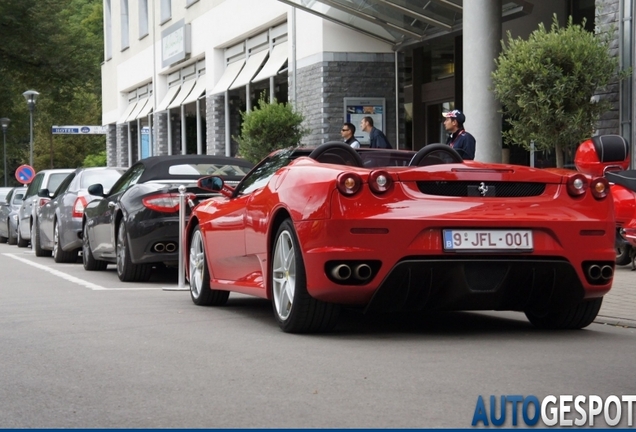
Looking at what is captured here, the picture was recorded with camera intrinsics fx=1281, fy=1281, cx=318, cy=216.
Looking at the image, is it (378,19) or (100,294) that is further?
(378,19)

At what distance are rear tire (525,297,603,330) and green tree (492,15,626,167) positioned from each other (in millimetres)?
7254

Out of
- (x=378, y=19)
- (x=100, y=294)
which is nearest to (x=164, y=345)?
(x=100, y=294)

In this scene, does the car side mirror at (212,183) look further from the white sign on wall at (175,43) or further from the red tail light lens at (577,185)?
the white sign on wall at (175,43)

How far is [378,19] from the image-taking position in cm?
2438

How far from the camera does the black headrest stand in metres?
13.8

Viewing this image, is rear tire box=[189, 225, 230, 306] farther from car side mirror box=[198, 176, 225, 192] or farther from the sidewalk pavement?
the sidewalk pavement

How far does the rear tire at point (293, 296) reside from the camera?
25.5 feet

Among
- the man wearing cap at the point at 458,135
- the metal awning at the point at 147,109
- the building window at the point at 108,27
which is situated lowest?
the man wearing cap at the point at 458,135

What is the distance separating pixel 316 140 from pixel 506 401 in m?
21.0

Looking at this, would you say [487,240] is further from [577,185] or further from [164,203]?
[164,203]

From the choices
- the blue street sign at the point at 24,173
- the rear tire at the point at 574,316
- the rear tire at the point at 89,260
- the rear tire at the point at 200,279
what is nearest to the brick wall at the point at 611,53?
the rear tire at the point at 89,260

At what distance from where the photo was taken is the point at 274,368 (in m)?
6.51

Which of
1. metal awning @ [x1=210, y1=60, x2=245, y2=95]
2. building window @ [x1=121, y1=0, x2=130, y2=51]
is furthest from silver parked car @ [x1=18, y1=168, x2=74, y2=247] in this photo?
building window @ [x1=121, y1=0, x2=130, y2=51]

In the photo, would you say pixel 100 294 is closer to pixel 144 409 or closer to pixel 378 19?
pixel 144 409
